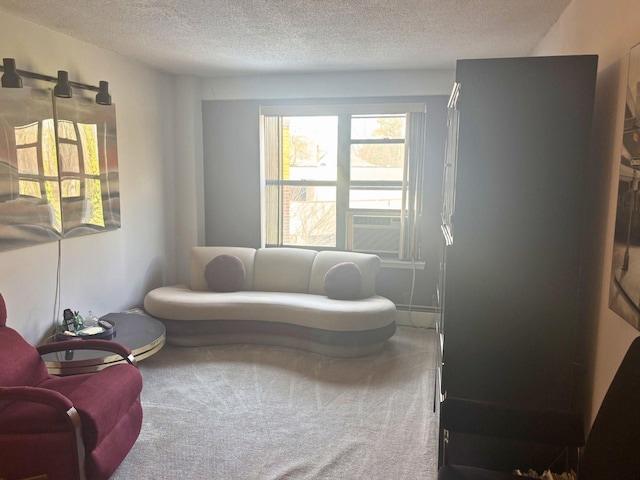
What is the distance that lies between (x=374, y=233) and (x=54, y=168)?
113 inches

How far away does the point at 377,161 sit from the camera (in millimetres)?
4680

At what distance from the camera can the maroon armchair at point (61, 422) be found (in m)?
2.02

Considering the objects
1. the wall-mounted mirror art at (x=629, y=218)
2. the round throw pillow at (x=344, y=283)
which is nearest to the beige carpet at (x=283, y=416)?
the round throw pillow at (x=344, y=283)

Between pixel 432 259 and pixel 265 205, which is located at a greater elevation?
pixel 265 205

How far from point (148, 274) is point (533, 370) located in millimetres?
3636

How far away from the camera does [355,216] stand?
15.7ft

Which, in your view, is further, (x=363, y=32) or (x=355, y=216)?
(x=355, y=216)

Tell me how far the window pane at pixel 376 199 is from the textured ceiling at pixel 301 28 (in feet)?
3.98

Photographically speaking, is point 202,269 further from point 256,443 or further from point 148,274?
point 256,443

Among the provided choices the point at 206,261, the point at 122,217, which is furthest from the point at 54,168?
the point at 206,261

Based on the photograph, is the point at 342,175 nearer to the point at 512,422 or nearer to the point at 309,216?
the point at 309,216

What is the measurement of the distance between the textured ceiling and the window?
619 mm

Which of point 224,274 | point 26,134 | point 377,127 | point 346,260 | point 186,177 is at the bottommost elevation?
point 224,274

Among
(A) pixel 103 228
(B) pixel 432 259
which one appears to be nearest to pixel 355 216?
(B) pixel 432 259
